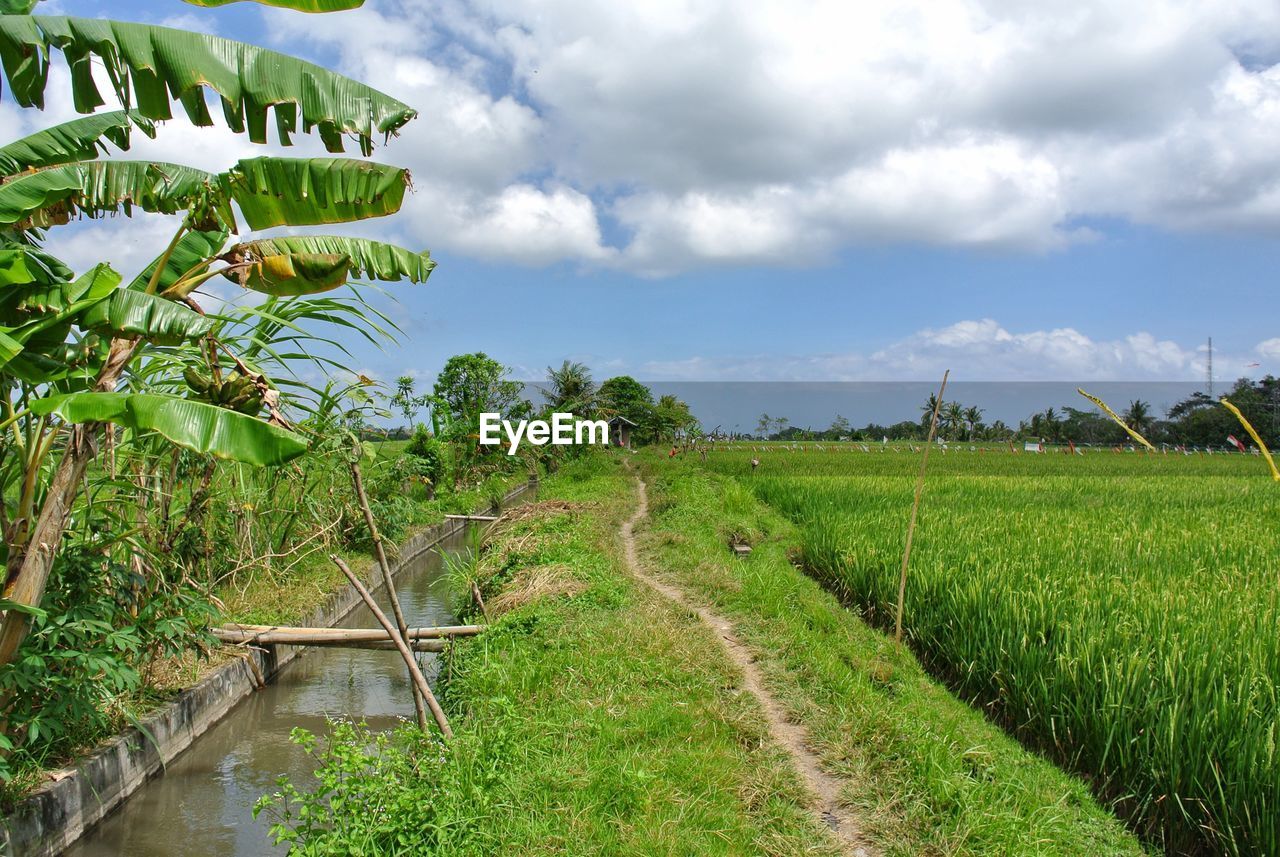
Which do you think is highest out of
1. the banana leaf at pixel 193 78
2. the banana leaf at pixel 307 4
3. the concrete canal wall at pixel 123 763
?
the banana leaf at pixel 307 4

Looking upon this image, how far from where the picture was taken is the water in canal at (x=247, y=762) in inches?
173

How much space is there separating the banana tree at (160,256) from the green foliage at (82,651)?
204mm

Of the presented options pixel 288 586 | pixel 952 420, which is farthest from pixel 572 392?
pixel 952 420

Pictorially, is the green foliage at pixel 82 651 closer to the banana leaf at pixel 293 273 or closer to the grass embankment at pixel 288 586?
the grass embankment at pixel 288 586

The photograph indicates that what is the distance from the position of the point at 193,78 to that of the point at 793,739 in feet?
15.4

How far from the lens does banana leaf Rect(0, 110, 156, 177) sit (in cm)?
421

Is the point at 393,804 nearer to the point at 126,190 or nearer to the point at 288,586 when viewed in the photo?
the point at 126,190

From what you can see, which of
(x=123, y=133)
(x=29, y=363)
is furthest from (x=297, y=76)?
(x=29, y=363)

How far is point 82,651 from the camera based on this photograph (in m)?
3.95

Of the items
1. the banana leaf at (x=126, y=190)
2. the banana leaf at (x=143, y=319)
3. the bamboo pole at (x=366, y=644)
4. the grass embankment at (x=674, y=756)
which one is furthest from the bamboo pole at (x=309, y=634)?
the banana leaf at (x=126, y=190)

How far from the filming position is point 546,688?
4914mm

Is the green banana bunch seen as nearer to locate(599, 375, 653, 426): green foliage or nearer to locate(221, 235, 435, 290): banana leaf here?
locate(221, 235, 435, 290): banana leaf

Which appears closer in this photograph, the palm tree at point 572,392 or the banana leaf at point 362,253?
the banana leaf at point 362,253

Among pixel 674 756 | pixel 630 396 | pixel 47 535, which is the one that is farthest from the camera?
pixel 630 396
